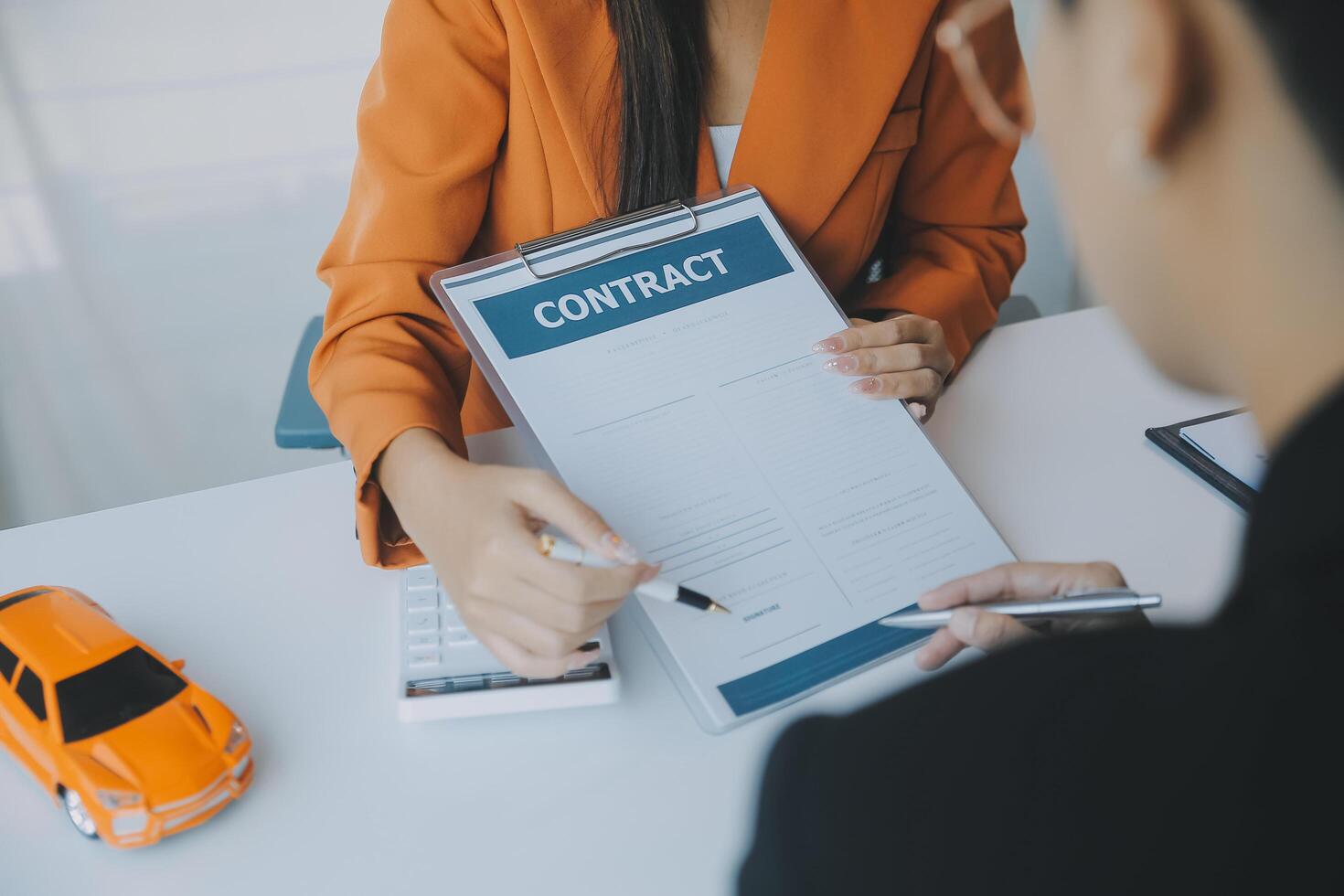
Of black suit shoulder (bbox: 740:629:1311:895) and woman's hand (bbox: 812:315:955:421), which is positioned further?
woman's hand (bbox: 812:315:955:421)

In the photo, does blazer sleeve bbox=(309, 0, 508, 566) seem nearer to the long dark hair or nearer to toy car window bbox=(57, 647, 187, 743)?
the long dark hair

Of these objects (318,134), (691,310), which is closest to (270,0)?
(318,134)

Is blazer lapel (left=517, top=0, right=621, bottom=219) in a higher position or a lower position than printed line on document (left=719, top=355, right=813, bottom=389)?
higher

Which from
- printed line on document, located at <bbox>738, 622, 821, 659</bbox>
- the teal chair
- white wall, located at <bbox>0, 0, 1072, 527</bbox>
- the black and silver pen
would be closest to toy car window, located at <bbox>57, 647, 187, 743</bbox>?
the black and silver pen

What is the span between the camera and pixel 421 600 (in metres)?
0.75

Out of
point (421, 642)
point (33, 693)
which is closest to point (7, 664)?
point (33, 693)

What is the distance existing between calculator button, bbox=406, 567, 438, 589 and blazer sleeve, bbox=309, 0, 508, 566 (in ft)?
0.38

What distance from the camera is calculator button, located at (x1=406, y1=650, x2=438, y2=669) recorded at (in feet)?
2.29

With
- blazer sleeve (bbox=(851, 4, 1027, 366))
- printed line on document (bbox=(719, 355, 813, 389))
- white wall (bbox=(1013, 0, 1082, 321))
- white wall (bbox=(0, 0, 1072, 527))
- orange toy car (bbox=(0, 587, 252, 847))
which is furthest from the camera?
white wall (bbox=(1013, 0, 1082, 321))

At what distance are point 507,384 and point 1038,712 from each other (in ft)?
1.58

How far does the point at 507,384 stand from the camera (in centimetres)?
74

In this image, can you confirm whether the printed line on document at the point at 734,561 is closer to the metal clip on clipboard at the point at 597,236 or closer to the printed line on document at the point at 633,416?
the printed line on document at the point at 633,416

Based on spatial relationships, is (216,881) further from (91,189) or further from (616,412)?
(91,189)

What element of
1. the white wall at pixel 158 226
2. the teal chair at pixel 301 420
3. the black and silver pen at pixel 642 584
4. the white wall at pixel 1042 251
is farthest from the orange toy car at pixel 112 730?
the white wall at pixel 1042 251
